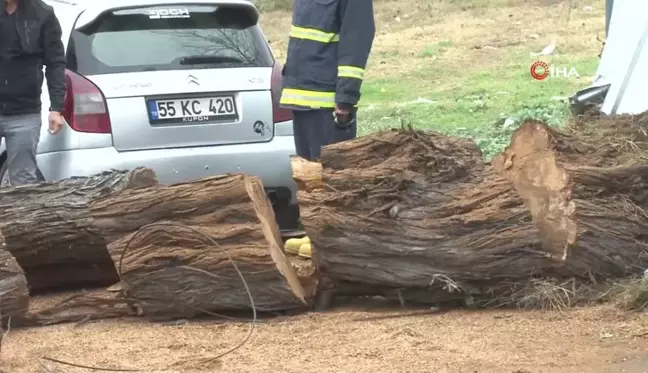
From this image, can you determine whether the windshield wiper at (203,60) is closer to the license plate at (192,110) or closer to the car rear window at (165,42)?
the car rear window at (165,42)

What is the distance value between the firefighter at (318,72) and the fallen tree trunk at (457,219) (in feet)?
2.72

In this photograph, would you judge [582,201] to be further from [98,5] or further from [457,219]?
[98,5]

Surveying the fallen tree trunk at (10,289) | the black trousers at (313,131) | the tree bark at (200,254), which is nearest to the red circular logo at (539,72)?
the black trousers at (313,131)

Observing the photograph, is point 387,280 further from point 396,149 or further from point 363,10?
point 363,10

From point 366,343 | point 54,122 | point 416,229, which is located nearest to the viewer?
point 366,343

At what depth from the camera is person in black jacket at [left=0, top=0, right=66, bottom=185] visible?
20.1ft

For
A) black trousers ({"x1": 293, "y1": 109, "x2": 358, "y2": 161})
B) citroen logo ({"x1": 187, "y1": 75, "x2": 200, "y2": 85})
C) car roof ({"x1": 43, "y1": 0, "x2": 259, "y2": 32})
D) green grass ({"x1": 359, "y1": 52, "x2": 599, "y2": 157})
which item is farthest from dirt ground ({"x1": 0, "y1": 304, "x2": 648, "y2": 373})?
green grass ({"x1": 359, "y1": 52, "x2": 599, "y2": 157})

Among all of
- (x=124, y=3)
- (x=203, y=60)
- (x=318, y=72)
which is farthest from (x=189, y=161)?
(x=124, y=3)

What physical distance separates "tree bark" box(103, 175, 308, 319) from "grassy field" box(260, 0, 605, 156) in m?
4.47

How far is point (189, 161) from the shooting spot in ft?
19.8

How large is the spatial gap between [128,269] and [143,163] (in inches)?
48.0

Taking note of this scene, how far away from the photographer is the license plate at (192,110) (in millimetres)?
5973

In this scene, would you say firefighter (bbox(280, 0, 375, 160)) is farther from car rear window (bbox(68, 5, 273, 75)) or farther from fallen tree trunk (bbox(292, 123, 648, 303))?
fallen tree trunk (bbox(292, 123, 648, 303))

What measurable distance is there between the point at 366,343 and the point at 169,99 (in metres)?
2.22
